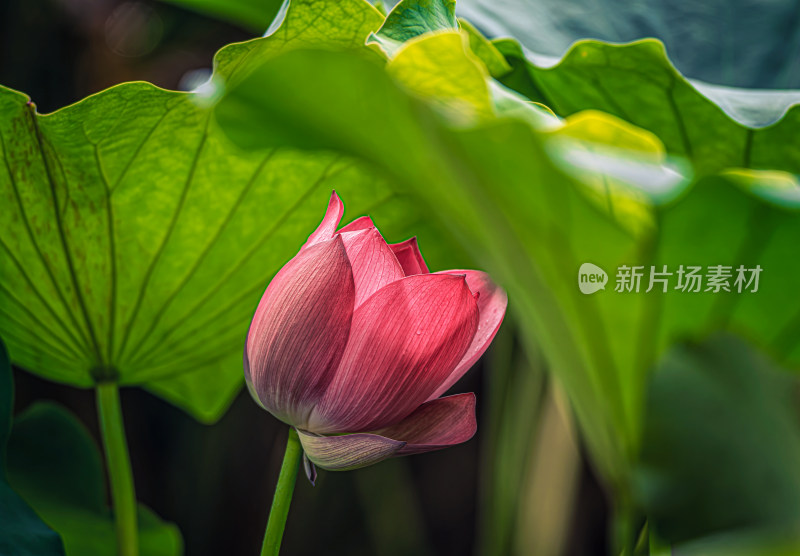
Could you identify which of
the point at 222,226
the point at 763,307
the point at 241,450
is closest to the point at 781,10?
the point at 763,307

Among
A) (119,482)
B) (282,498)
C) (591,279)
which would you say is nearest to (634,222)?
(591,279)

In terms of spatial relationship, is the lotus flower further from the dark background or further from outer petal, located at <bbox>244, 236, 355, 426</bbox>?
the dark background

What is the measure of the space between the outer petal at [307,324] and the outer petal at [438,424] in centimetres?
3

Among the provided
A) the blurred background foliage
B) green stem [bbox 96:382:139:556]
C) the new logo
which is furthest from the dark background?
the new logo

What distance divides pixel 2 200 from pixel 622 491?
25 cm

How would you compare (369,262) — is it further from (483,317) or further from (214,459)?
(214,459)

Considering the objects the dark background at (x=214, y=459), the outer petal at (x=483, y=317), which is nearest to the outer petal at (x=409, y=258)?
the outer petal at (x=483, y=317)

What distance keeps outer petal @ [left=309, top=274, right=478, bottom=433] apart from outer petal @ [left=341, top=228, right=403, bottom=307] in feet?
0.05

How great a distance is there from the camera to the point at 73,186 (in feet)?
0.90

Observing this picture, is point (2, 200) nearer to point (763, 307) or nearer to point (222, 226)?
point (222, 226)

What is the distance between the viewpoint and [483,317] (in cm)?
24

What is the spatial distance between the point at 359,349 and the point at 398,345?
0.01 metres

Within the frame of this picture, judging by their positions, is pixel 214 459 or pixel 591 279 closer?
A: pixel 591 279

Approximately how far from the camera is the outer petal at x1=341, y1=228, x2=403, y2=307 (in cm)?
22
